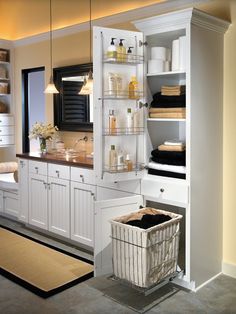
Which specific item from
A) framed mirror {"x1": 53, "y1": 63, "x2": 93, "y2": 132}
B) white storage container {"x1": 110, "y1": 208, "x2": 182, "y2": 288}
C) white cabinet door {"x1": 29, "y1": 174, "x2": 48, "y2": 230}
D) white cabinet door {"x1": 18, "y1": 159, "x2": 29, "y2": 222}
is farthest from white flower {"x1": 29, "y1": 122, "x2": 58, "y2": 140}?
white storage container {"x1": 110, "y1": 208, "x2": 182, "y2": 288}

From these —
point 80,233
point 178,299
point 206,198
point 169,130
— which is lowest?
point 178,299

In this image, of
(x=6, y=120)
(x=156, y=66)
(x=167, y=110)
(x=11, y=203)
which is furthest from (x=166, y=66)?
(x=6, y=120)

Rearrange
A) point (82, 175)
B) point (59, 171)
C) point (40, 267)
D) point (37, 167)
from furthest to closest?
point (37, 167)
point (59, 171)
point (82, 175)
point (40, 267)

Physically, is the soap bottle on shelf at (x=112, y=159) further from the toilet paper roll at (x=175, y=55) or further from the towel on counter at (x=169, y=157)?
the toilet paper roll at (x=175, y=55)

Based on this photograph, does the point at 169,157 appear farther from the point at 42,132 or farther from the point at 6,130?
the point at 6,130

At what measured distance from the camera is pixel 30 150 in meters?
5.80

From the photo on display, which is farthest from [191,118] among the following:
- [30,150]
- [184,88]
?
[30,150]

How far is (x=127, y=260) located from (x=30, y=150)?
321 cm

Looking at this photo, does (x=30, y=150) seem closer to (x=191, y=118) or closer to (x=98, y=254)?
(x=98, y=254)

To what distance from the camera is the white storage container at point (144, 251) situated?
2.91 meters

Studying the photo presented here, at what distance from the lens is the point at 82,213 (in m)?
4.04

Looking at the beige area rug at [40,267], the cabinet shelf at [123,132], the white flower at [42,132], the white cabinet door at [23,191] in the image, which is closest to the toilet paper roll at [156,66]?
the cabinet shelf at [123,132]

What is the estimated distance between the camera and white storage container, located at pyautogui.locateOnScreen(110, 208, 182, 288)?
2.91 meters

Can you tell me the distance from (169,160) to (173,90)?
0.57m
